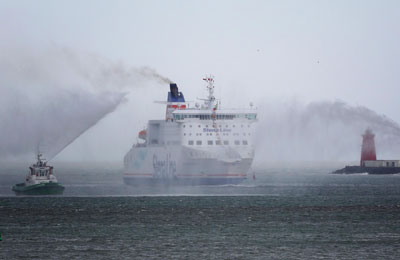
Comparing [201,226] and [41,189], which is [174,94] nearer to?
[41,189]

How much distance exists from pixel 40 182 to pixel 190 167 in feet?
96.2

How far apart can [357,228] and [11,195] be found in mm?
54262

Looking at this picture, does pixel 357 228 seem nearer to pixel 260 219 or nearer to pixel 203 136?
pixel 260 219

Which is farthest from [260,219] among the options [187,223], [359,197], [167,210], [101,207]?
[359,197]

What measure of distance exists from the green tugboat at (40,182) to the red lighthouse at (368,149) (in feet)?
313

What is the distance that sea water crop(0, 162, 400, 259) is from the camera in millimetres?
47812

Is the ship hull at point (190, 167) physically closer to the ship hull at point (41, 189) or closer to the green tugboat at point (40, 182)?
the ship hull at point (41, 189)

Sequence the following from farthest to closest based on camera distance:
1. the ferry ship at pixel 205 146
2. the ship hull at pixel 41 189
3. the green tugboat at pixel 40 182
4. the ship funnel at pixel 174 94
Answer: the ship funnel at pixel 174 94 → the ferry ship at pixel 205 146 → the ship hull at pixel 41 189 → the green tugboat at pixel 40 182

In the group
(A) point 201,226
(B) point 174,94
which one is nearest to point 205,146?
(B) point 174,94

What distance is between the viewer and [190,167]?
11638cm

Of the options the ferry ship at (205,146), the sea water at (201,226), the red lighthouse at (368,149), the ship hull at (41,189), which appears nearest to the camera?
the sea water at (201,226)

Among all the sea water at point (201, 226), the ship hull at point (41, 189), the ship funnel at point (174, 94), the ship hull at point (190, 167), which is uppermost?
the ship funnel at point (174, 94)

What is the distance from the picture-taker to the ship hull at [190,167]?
115 m

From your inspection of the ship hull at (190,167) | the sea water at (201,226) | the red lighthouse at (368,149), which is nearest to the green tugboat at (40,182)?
the sea water at (201,226)
